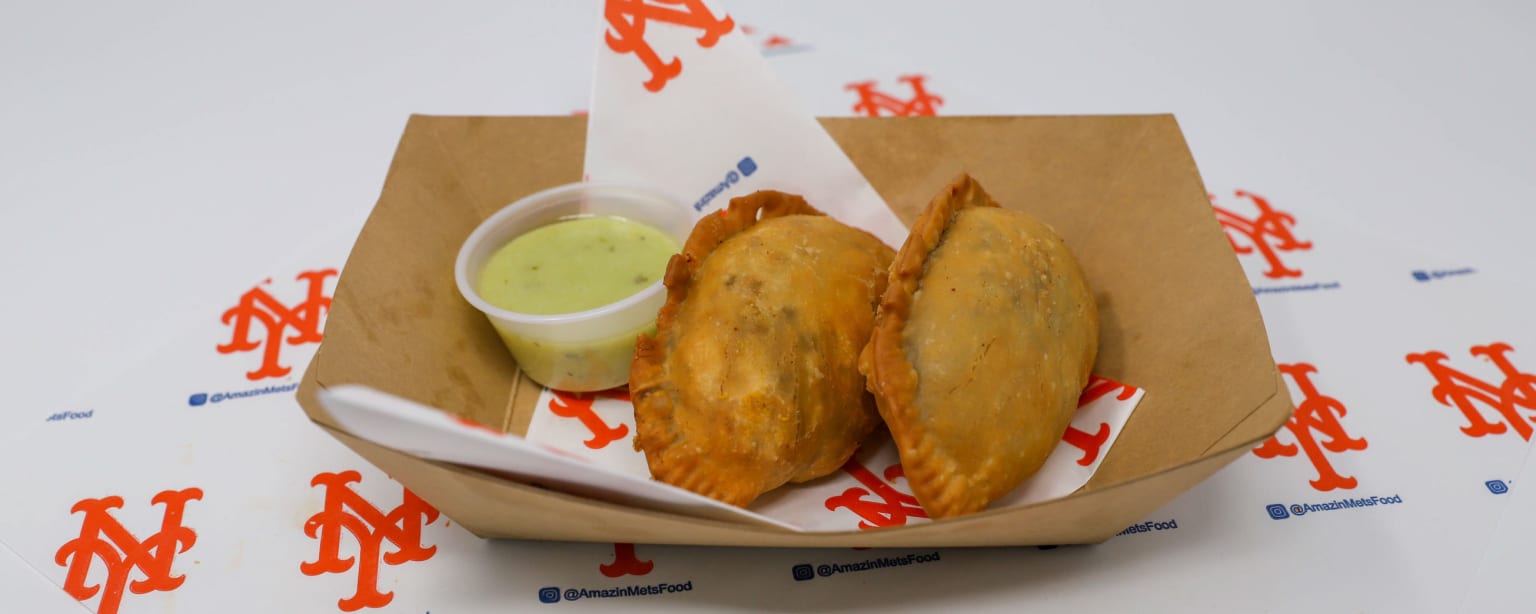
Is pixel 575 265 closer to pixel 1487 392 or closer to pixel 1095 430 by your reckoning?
pixel 1095 430

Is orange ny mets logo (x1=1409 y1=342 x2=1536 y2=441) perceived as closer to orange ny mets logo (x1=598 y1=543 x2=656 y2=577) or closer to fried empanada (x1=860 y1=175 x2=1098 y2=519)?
fried empanada (x1=860 y1=175 x2=1098 y2=519)

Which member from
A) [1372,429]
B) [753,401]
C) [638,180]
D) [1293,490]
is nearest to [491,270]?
[638,180]

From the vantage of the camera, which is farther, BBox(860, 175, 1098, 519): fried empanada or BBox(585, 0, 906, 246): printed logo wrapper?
BBox(585, 0, 906, 246): printed logo wrapper

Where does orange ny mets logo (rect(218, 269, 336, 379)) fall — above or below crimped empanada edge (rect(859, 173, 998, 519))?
below

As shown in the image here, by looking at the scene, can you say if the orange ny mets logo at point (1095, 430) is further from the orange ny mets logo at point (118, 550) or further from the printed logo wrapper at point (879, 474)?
the orange ny mets logo at point (118, 550)

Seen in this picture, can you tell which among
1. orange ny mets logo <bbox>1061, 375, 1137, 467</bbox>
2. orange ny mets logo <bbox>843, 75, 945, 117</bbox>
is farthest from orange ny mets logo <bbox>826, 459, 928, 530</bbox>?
orange ny mets logo <bbox>843, 75, 945, 117</bbox>

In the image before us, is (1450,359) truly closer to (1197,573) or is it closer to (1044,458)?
(1197,573)

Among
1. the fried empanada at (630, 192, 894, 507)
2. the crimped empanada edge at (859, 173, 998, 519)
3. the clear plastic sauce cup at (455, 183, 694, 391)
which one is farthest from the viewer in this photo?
the clear plastic sauce cup at (455, 183, 694, 391)
